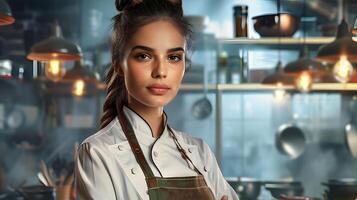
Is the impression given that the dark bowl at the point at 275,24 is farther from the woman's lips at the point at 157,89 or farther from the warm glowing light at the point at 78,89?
the woman's lips at the point at 157,89

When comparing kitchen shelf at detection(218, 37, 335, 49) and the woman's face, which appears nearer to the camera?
the woman's face

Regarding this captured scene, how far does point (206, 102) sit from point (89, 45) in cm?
84

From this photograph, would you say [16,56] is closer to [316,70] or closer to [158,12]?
[316,70]

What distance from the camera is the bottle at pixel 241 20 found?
3834 mm

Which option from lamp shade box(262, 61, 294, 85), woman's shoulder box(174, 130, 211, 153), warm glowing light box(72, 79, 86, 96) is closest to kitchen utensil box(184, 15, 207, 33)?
lamp shade box(262, 61, 294, 85)

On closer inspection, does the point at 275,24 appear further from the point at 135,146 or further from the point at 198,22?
the point at 135,146

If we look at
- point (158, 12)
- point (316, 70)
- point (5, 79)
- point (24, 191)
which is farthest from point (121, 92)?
point (5, 79)

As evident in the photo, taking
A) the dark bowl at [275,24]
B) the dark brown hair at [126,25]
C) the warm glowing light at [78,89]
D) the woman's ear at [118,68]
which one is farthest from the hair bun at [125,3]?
the warm glowing light at [78,89]

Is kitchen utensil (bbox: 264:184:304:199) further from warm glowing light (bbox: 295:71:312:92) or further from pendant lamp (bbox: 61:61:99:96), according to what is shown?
pendant lamp (bbox: 61:61:99:96)

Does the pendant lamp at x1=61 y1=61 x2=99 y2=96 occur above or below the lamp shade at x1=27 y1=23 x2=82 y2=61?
below

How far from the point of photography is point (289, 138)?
14.5 ft

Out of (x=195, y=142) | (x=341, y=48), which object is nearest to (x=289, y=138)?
(x=341, y=48)

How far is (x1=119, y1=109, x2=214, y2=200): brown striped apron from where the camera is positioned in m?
1.35

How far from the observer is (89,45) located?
4191 millimetres
